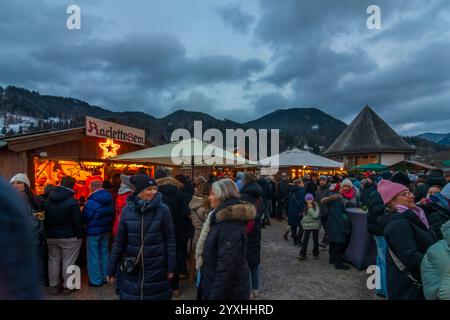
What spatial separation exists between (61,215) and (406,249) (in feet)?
16.1

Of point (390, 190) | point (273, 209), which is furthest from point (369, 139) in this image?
point (390, 190)

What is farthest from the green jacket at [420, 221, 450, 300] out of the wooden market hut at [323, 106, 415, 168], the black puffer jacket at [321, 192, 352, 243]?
the wooden market hut at [323, 106, 415, 168]

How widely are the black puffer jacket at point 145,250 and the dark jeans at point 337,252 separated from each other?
429 centimetres

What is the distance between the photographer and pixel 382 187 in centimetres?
313

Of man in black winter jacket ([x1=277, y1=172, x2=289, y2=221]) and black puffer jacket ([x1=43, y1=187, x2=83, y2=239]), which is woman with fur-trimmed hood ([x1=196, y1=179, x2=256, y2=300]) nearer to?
black puffer jacket ([x1=43, y1=187, x2=83, y2=239])

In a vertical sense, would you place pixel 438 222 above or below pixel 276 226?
above

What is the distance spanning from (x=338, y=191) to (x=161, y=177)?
408 centimetres

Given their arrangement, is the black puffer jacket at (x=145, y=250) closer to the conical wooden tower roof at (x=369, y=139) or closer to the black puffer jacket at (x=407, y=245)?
the black puffer jacket at (x=407, y=245)

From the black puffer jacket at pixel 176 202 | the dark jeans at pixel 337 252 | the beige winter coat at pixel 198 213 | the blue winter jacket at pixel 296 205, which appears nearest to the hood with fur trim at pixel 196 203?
the beige winter coat at pixel 198 213

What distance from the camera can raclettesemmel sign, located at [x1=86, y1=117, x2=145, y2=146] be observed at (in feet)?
36.2

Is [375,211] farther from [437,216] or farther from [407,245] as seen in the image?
[407,245]
